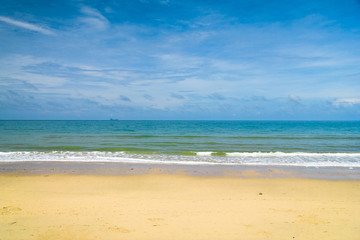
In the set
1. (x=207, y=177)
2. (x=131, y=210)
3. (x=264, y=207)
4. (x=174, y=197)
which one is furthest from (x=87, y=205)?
(x=207, y=177)

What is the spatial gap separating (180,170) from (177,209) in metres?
5.87

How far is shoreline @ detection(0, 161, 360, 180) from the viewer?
37.4 feet

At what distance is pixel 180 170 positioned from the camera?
1235 centimetres

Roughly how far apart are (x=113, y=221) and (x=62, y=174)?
667 cm

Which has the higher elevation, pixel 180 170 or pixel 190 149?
pixel 190 149

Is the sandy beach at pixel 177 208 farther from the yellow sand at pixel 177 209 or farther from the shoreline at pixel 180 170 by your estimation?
the shoreline at pixel 180 170

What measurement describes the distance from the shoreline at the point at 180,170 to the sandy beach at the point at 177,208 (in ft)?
4.05

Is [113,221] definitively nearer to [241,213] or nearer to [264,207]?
[241,213]

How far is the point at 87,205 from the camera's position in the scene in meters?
6.72

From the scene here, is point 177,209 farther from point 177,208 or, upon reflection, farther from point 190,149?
point 190,149

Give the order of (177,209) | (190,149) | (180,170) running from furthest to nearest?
(190,149) → (180,170) → (177,209)

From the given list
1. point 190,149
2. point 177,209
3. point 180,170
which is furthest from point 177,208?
point 190,149

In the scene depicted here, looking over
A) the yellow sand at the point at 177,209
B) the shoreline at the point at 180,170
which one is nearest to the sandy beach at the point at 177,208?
the yellow sand at the point at 177,209

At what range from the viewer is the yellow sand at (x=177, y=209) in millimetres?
5074
